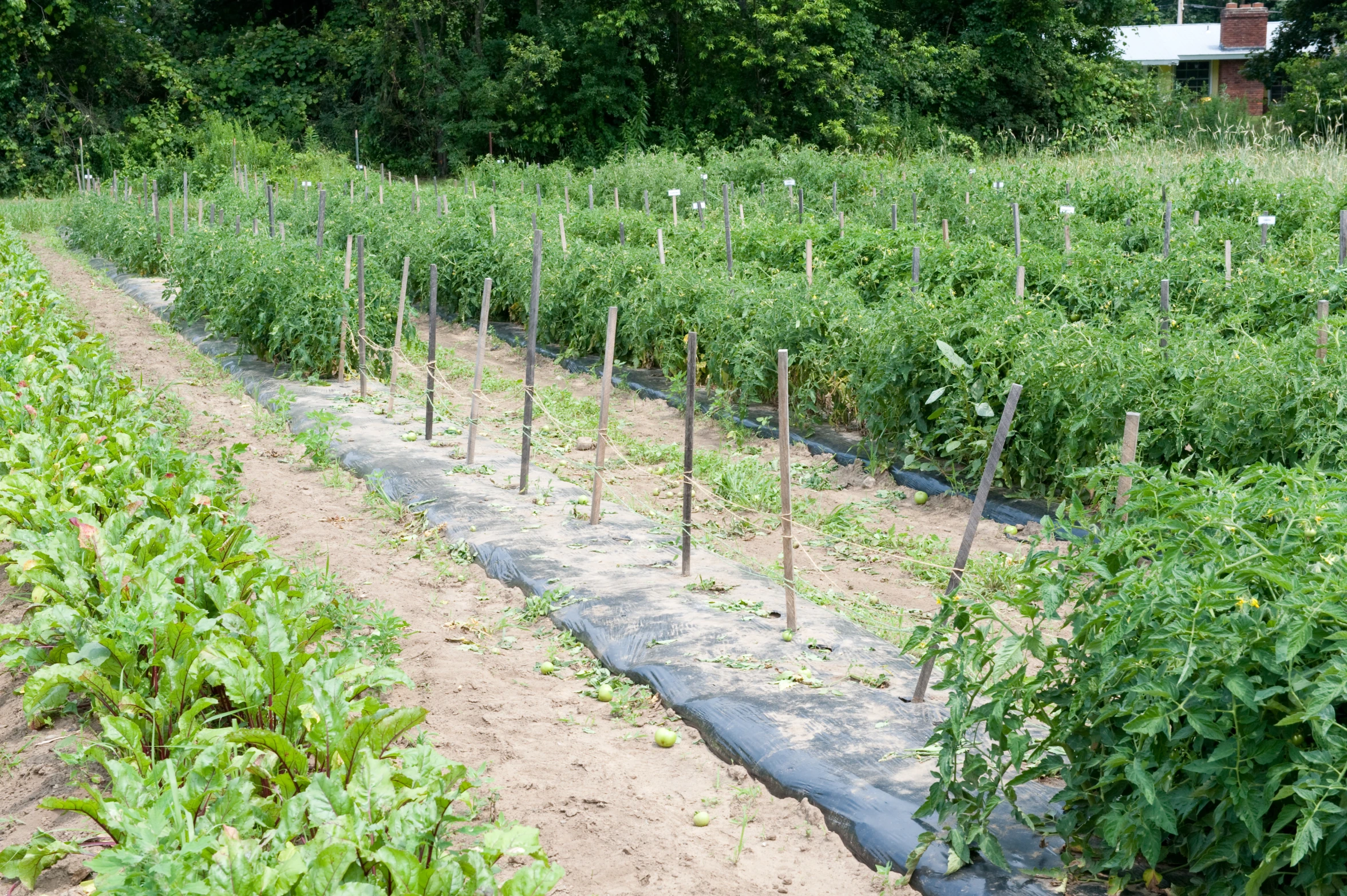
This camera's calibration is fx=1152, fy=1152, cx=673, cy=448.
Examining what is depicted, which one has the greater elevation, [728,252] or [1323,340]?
[728,252]

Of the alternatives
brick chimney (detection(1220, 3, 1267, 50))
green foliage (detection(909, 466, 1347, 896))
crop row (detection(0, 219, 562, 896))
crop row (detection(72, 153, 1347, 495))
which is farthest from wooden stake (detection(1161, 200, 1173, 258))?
brick chimney (detection(1220, 3, 1267, 50))

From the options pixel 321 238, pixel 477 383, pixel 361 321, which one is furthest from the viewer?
pixel 321 238

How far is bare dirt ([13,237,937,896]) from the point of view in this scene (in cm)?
354

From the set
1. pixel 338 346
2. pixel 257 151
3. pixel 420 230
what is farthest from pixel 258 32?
pixel 338 346

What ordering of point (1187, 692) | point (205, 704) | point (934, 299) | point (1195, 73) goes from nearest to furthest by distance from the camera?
point (1187, 692), point (205, 704), point (934, 299), point (1195, 73)

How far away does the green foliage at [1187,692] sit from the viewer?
266 cm

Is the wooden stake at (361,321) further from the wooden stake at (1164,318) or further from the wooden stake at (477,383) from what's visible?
the wooden stake at (1164,318)

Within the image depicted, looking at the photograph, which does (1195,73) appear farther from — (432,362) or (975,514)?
(975,514)

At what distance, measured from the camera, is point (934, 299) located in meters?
8.16

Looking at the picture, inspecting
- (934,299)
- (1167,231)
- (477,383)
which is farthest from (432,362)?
(1167,231)

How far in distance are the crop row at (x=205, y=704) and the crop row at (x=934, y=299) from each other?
300cm

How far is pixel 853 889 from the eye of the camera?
3461mm

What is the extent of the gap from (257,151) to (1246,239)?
969 inches

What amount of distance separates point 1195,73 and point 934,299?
4116 cm
